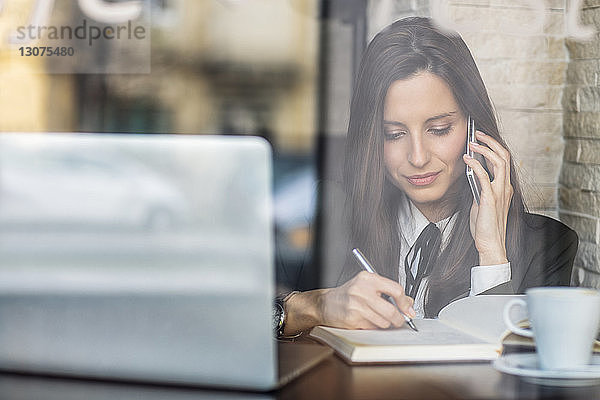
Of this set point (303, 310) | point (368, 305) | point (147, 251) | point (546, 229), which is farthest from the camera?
point (546, 229)

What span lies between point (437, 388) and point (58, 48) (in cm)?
104

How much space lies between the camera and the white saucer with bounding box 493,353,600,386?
2.39 feet

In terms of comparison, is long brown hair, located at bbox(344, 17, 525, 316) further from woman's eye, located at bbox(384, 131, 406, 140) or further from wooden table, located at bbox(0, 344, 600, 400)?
wooden table, located at bbox(0, 344, 600, 400)

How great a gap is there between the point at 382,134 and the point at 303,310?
0.35m

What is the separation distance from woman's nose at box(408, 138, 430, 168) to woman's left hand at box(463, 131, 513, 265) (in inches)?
2.8

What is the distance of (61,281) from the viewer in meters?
→ 0.70

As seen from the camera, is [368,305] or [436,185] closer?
[368,305]

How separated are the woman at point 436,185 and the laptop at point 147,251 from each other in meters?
0.67

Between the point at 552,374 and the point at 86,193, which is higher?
the point at 86,193

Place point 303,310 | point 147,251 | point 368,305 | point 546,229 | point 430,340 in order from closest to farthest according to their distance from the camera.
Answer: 1. point 147,251
2. point 430,340
3. point 368,305
4. point 303,310
5. point 546,229

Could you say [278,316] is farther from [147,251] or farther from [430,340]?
[147,251]

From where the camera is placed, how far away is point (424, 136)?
4.53 feet

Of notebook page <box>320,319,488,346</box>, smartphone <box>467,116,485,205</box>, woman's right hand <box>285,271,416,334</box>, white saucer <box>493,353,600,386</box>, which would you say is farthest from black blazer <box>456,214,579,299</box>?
white saucer <box>493,353,600,386</box>

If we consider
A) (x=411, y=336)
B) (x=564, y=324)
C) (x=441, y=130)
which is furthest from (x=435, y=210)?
(x=564, y=324)
